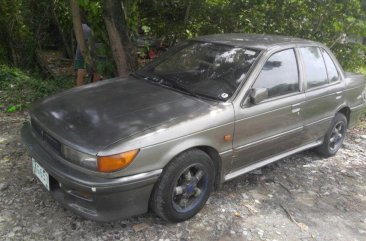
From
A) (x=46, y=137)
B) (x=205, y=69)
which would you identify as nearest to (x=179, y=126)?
(x=205, y=69)

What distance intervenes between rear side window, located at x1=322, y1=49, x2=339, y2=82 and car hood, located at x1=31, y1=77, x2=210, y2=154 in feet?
6.66

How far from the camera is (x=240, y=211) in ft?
12.3

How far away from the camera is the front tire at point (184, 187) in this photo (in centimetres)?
315

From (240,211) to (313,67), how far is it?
1897 millimetres

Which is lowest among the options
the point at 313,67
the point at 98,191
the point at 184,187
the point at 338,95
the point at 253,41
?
the point at 184,187

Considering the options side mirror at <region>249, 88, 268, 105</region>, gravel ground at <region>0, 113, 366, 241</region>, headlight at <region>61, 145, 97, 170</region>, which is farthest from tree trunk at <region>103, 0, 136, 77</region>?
headlight at <region>61, 145, 97, 170</region>

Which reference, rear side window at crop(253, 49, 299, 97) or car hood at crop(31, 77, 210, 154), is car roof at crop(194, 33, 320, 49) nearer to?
rear side window at crop(253, 49, 299, 97)

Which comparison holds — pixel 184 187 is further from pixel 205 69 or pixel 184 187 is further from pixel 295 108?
pixel 295 108

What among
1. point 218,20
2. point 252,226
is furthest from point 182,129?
point 218,20

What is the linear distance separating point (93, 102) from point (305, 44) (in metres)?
2.52

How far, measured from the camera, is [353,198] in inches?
170

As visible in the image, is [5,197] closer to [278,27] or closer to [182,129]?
[182,129]

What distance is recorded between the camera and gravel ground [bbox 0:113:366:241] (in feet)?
10.7

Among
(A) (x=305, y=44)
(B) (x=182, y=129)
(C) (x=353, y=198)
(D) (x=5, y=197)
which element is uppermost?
(A) (x=305, y=44)
